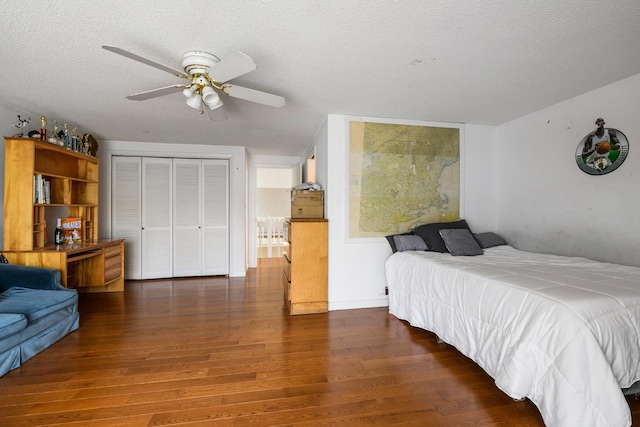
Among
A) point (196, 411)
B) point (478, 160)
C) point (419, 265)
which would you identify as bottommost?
point (196, 411)

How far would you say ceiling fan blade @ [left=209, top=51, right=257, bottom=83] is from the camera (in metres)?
1.60

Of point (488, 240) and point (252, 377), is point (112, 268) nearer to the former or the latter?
point (252, 377)

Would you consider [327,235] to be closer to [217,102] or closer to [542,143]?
[217,102]

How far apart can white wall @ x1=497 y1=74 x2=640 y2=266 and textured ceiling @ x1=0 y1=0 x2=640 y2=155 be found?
0.72 feet

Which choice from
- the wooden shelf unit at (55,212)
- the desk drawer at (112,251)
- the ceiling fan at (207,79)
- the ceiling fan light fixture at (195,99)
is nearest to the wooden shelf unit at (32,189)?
the wooden shelf unit at (55,212)

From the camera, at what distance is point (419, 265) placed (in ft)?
8.83

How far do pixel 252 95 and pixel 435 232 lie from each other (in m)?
2.44

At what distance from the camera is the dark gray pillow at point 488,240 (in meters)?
3.28

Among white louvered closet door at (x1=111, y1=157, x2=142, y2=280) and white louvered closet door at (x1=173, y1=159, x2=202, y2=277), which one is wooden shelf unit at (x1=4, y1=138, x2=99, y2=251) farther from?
white louvered closet door at (x1=173, y1=159, x2=202, y2=277)

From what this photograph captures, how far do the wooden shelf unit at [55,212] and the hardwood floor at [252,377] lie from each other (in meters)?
0.79

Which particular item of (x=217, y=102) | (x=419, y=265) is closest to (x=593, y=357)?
(x=419, y=265)

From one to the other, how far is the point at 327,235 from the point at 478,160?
2.35 meters

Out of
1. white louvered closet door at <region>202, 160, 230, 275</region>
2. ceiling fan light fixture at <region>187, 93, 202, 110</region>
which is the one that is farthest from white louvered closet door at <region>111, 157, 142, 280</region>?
ceiling fan light fixture at <region>187, 93, 202, 110</region>

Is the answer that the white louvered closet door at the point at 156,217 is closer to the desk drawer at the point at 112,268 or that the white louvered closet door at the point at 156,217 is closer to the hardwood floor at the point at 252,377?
the desk drawer at the point at 112,268
